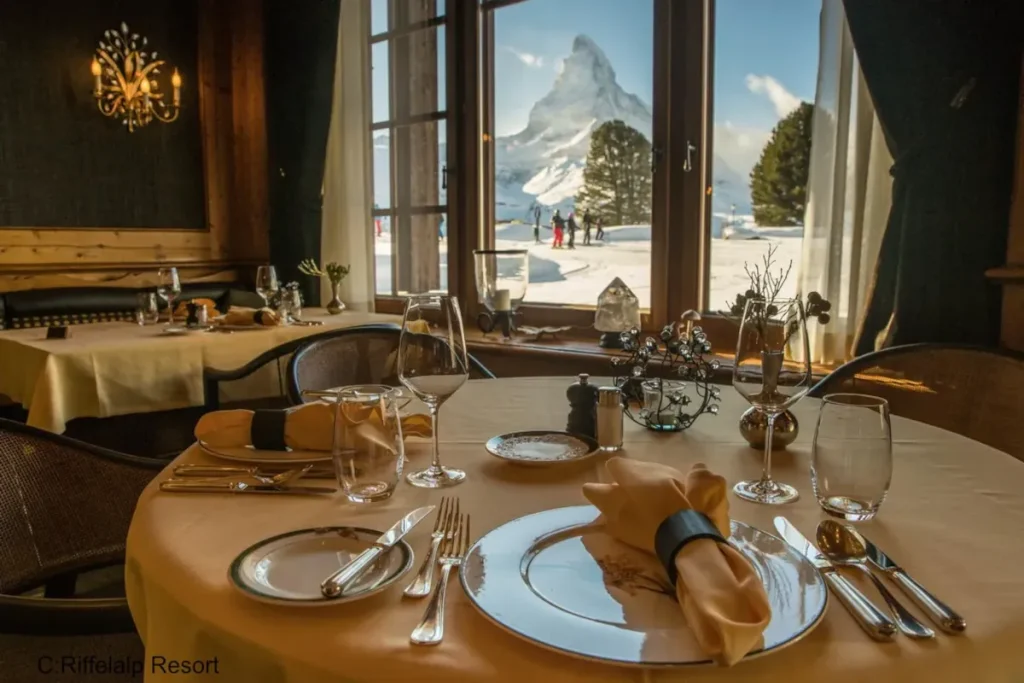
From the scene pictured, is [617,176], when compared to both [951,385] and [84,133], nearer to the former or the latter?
[951,385]

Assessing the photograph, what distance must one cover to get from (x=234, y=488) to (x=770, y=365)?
2.19ft

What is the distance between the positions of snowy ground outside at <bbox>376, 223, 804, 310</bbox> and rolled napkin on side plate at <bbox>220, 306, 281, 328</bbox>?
1.10 meters

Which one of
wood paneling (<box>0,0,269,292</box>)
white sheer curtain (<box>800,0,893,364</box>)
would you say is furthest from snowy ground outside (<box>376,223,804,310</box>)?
wood paneling (<box>0,0,269,292</box>)

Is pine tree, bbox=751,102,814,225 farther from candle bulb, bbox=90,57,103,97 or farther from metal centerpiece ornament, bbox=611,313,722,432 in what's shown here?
candle bulb, bbox=90,57,103,97

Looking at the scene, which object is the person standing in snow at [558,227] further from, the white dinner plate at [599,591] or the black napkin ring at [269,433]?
the white dinner plate at [599,591]

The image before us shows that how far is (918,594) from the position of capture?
0.65m

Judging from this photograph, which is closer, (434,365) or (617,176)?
(434,365)

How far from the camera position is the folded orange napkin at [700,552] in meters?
0.53

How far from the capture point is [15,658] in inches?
69.5

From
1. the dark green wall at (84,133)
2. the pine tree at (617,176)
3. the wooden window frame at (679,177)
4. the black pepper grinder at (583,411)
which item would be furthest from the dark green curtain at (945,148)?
the dark green wall at (84,133)

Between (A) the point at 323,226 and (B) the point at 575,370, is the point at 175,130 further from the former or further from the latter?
(B) the point at 575,370

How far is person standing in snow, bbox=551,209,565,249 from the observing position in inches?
129

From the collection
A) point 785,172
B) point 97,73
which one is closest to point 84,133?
point 97,73

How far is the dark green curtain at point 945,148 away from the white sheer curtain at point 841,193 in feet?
0.40
